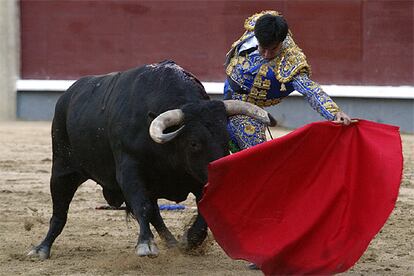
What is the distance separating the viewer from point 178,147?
4.24m

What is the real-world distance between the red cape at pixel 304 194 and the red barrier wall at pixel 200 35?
647 cm

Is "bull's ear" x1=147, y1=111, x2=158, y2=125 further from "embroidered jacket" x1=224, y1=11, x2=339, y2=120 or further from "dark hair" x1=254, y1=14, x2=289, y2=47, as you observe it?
"dark hair" x1=254, y1=14, x2=289, y2=47

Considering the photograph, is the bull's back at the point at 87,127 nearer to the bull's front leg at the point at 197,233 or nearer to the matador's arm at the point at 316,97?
the bull's front leg at the point at 197,233

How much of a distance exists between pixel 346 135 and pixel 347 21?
6607 mm

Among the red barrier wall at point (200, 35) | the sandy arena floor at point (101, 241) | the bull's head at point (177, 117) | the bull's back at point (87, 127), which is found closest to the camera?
the bull's head at point (177, 117)

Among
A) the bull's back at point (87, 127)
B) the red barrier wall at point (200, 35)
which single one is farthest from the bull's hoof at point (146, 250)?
the red barrier wall at point (200, 35)

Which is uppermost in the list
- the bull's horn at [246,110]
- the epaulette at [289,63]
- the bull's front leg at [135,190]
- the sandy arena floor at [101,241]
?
the epaulette at [289,63]

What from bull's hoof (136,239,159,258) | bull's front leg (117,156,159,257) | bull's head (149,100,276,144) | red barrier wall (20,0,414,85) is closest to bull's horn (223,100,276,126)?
bull's head (149,100,276,144)

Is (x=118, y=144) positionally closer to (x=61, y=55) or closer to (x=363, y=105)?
(x=363, y=105)

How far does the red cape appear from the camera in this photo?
389 cm

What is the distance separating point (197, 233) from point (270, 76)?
76 cm

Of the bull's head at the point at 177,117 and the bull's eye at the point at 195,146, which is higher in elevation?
the bull's head at the point at 177,117

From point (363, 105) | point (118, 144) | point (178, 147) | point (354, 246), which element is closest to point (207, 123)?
point (178, 147)

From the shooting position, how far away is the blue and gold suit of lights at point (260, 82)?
418 centimetres
